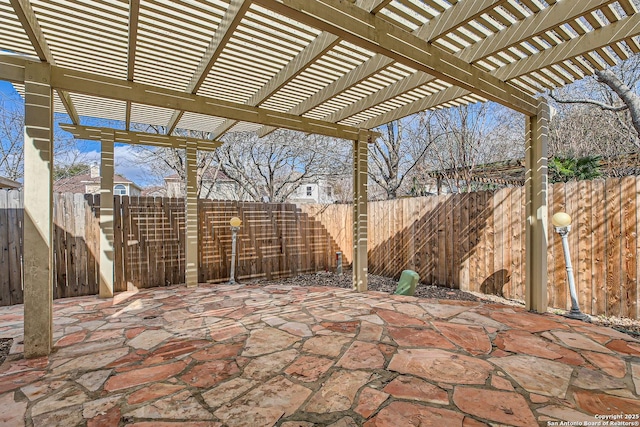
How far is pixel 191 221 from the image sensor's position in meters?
5.16

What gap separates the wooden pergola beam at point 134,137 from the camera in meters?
4.47

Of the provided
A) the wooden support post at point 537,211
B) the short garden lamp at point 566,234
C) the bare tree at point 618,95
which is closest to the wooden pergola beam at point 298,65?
the wooden support post at point 537,211

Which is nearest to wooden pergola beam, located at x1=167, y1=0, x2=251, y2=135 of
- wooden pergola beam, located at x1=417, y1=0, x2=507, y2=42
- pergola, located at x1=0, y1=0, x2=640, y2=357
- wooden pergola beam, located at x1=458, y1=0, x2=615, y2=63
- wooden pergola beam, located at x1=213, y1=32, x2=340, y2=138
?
pergola, located at x1=0, y1=0, x2=640, y2=357

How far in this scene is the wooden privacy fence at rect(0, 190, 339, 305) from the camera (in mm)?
4219

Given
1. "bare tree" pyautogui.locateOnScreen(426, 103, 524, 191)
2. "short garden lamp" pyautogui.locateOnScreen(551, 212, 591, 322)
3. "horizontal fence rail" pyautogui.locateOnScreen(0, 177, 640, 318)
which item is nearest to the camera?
"short garden lamp" pyautogui.locateOnScreen(551, 212, 591, 322)

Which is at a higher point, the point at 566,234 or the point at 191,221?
the point at 191,221

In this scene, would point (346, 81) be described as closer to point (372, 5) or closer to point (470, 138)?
point (372, 5)

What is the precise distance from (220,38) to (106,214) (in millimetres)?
3463

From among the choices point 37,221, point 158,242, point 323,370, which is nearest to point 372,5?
point 323,370

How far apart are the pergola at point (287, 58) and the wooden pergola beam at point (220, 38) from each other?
15 mm

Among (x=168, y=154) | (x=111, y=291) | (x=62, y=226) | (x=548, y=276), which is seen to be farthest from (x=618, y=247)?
(x=168, y=154)

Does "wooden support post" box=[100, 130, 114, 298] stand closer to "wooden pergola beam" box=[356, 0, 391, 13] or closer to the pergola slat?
the pergola slat

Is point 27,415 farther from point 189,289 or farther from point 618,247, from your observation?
point 618,247

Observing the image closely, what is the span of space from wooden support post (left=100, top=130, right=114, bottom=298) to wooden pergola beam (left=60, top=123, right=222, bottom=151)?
3.8 inches
